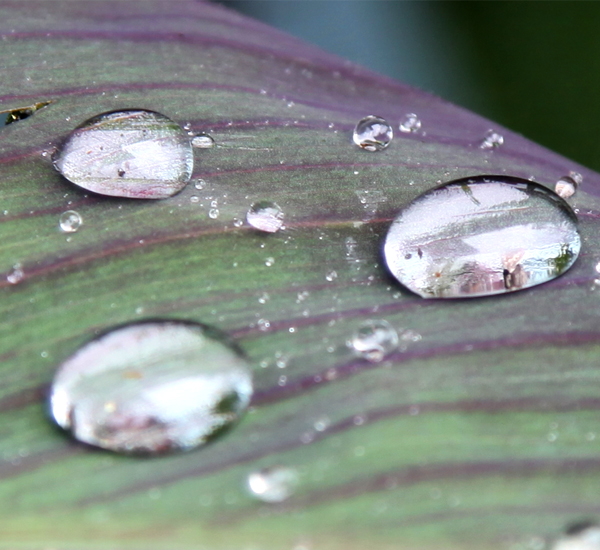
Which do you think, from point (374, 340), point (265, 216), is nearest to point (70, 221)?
point (265, 216)

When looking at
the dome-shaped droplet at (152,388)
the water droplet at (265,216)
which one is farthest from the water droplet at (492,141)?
the dome-shaped droplet at (152,388)

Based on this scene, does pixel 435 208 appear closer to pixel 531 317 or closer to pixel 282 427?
pixel 531 317

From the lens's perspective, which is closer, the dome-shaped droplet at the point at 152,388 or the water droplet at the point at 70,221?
the dome-shaped droplet at the point at 152,388

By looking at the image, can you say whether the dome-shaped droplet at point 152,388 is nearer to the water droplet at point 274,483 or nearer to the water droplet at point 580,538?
the water droplet at point 274,483

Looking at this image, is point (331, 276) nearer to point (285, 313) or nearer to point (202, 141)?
point (285, 313)

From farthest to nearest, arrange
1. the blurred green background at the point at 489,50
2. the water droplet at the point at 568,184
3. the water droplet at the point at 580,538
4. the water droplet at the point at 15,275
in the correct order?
the blurred green background at the point at 489,50 < the water droplet at the point at 568,184 < the water droplet at the point at 15,275 < the water droplet at the point at 580,538

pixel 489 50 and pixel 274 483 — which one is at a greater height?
pixel 489 50

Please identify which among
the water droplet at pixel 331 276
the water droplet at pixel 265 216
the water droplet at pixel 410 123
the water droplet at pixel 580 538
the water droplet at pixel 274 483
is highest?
the water droplet at pixel 410 123
